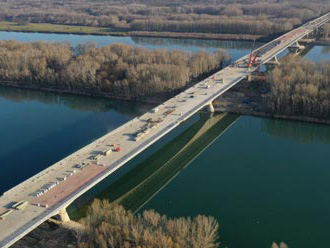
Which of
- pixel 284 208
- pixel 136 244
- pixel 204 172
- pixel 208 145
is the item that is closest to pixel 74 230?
pixel 136 244

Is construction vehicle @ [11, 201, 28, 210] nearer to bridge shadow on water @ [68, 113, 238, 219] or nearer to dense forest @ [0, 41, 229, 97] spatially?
bridge shadow on water @ [68, 113, 238, 219]

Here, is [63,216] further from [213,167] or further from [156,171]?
[213,167]

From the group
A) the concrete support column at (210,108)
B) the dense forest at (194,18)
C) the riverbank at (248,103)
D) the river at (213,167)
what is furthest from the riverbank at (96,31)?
the river at (213,167)

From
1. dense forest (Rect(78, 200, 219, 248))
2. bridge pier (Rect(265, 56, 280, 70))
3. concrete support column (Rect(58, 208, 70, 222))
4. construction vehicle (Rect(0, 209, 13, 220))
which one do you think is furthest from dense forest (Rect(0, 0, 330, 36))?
construction vehicle (Rect(0, 209, 13, 220))

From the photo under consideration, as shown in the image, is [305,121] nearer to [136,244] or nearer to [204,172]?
[204,172]

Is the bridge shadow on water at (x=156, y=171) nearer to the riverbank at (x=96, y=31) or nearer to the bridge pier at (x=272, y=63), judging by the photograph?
the bridge pier at (x=272, y=63)
